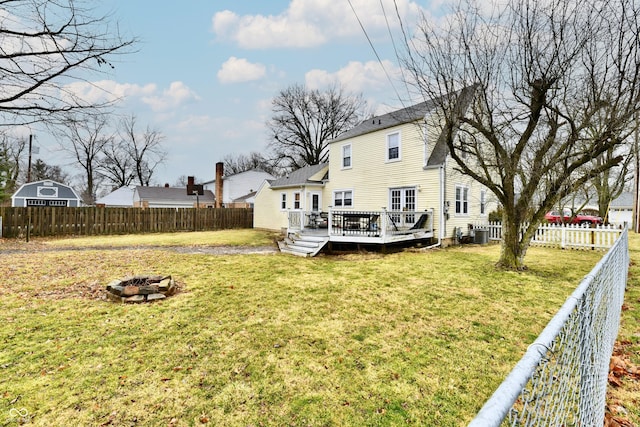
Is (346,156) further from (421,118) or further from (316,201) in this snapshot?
(421,118)

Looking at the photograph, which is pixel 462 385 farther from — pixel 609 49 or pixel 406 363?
pixel 609 49

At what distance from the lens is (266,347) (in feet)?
13.2

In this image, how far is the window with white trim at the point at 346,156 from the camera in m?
17.8

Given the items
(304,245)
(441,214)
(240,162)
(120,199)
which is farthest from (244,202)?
(240,162)

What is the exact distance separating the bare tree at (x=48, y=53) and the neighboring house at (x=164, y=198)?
30.0m

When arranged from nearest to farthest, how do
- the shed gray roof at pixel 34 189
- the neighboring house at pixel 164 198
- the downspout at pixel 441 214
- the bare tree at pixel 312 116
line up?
1. the downspout at pixel 441 214
2. the shed gray roof at pixel 34 189
3. the neighboring house at pixel 164 198
4. the bare tree at pixel 312 116

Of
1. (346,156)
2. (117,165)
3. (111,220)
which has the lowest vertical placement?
(111,220)

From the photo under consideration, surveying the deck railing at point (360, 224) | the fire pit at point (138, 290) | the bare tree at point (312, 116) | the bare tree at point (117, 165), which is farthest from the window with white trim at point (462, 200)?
the bare tree at point (117, 165)

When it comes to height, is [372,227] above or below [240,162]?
below

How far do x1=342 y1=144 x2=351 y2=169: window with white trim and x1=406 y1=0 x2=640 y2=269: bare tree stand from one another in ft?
30.7

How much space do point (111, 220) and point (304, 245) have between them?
13.4 m

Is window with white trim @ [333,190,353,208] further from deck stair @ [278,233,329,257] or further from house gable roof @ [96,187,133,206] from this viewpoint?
house gable roof @ [96,187,133,206]

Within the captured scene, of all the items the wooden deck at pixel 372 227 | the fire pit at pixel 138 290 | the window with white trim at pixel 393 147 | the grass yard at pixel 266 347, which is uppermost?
the window with white trim at pixel 393 147

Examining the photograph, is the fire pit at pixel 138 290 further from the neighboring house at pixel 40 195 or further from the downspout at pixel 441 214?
the neighboring house at pixel 40 195
